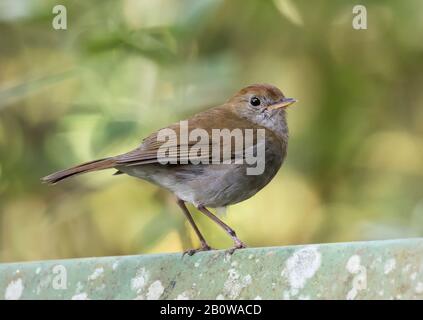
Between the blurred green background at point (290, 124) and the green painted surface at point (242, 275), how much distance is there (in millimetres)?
1945

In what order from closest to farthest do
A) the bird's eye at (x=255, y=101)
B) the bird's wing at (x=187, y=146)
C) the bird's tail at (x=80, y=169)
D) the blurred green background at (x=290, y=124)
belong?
the bird's tail at (x=80, y=169) < the bird's wing at (x=187, y=146) < the bird's eye at (x=255, y=101) < the blurred green background at (x=290, y=124)

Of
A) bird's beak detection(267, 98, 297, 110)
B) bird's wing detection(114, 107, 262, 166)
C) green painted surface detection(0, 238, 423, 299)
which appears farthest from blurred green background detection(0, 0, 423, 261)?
green painted surface detection(0, 238, 423, 299)

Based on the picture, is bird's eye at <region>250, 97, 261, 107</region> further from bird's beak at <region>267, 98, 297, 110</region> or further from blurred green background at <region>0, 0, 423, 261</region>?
blurred green background at <region>0, 0, 423, 261</region>

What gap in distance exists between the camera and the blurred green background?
603 cm

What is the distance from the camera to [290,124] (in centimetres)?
674

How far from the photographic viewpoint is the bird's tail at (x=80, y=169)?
15.3 ft

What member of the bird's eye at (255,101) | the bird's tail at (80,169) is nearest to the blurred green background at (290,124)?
the bird's eye at (255,101)

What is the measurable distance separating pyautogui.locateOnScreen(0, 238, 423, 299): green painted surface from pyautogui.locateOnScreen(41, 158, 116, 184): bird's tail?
2.59ft

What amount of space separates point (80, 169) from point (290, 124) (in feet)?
8.02

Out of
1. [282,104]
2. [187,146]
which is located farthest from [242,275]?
[282,104]

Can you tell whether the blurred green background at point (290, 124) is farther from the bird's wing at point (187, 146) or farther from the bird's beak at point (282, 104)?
the bird's wing at point (187, 146)

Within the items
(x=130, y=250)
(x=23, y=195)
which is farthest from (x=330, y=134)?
(x=23, y=195)

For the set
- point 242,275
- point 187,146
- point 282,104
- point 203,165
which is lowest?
point 242,275

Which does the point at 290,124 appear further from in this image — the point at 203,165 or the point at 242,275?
the point at 242,275
